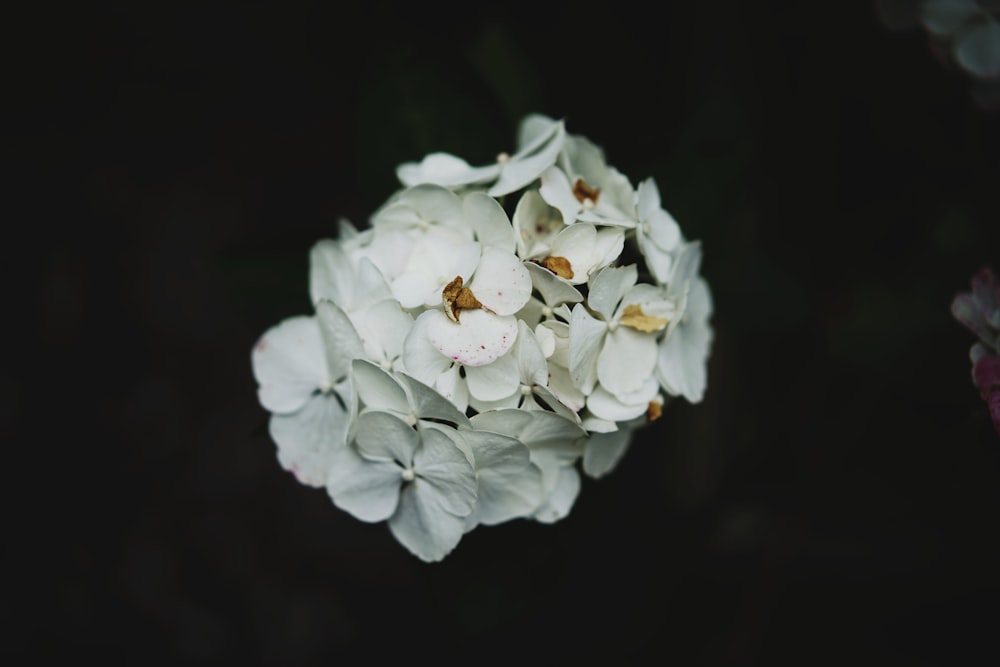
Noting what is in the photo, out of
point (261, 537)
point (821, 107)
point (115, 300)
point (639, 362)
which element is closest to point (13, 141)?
point (115, 300)

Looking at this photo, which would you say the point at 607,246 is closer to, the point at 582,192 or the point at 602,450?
the point at 582,192

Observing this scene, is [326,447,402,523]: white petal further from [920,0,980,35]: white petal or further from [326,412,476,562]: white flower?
[920,0,980,35]: white petal

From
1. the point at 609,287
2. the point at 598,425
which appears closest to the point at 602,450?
the point at 598,425

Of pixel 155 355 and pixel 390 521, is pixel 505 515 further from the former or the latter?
pixel 155 355

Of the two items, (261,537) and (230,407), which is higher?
(230,407)

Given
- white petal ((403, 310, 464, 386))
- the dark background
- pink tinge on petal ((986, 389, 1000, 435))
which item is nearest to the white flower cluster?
white petal ((403, 310, 464, 386))

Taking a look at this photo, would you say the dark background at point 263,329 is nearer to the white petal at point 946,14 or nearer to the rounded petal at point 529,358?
the white petal at point 946,14
